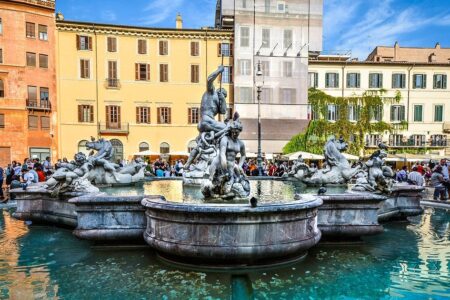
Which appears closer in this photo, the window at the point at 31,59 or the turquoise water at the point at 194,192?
the turquoise water at the point at 194,192

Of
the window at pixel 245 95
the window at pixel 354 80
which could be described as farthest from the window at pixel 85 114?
the window at pixel 354 80

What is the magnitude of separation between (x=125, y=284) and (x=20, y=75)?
101 feet

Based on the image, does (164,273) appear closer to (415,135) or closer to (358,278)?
(358,278)

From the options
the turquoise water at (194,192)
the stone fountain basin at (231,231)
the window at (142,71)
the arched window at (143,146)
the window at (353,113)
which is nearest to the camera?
the stone fountain basin at (231,231)

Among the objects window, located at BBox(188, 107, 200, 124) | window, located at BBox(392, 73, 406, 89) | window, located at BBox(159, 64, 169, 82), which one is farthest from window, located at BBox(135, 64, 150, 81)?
window, located at BBox(392, 73, 406, 89)

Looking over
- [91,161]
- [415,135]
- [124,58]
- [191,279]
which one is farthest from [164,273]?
[415,135]

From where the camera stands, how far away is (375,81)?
3428 cm

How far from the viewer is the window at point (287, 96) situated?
31719 millimetres

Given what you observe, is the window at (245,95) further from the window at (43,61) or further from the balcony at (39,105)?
the window at (43,61)

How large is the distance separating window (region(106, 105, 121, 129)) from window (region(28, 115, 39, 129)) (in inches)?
225

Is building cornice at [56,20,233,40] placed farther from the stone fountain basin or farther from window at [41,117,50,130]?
the stone fountain basin

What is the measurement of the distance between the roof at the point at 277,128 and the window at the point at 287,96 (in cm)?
175

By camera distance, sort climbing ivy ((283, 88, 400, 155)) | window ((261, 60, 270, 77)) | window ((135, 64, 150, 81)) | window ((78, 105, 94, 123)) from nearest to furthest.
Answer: window ((78, 105, 94, 123)), climbing ivy ((283, 88, 400, 155)), window ((135, 64, 150, 81)), window ((261, 60, 270, 77))

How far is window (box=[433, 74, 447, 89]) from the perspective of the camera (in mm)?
34719
